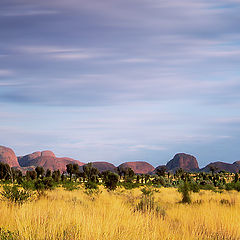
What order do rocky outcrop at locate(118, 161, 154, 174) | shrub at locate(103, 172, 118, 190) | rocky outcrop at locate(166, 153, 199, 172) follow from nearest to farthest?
shrub at locate(103, 172, 118, 190), rocky outcrop at locate(166, 153, 199, 172), rocky outcrop at locate(118, 161, 154, 174)

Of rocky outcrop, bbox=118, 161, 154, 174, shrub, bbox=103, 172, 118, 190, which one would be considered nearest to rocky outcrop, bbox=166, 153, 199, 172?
rocky outcrop, bbox=118, 161, 154, 174

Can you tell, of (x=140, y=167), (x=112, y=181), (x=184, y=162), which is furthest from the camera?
(x=140, y=167)

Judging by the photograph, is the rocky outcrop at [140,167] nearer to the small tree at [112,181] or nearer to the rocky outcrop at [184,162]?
the rocky outcrop at [184,162]

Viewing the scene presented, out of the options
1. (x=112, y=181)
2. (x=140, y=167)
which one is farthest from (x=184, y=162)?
(x=112, y=181)

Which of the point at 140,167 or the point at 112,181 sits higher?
the point at 112,181

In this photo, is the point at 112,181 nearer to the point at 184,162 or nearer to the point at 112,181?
the point at 112,181

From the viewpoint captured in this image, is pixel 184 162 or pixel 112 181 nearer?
pixel 112 181

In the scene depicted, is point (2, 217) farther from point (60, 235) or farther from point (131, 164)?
point (131, 164)

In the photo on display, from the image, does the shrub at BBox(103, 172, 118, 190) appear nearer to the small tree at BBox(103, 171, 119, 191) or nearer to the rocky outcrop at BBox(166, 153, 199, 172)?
the small tree at BBox(103, 171, 119, 191)

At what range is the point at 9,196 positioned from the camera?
11.7m

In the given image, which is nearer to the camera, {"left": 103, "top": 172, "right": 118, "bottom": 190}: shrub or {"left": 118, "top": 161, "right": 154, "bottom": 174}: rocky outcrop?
{"left": 103, "top": 172, "right": 118, "bottom": 190}: shrub

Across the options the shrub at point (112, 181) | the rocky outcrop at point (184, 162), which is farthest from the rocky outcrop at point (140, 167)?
the shrub at point (112, 181)

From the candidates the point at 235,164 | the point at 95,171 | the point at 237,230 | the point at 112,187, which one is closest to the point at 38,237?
the point at 237,230

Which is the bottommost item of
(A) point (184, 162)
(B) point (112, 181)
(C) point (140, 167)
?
(C) point (140, 167)
